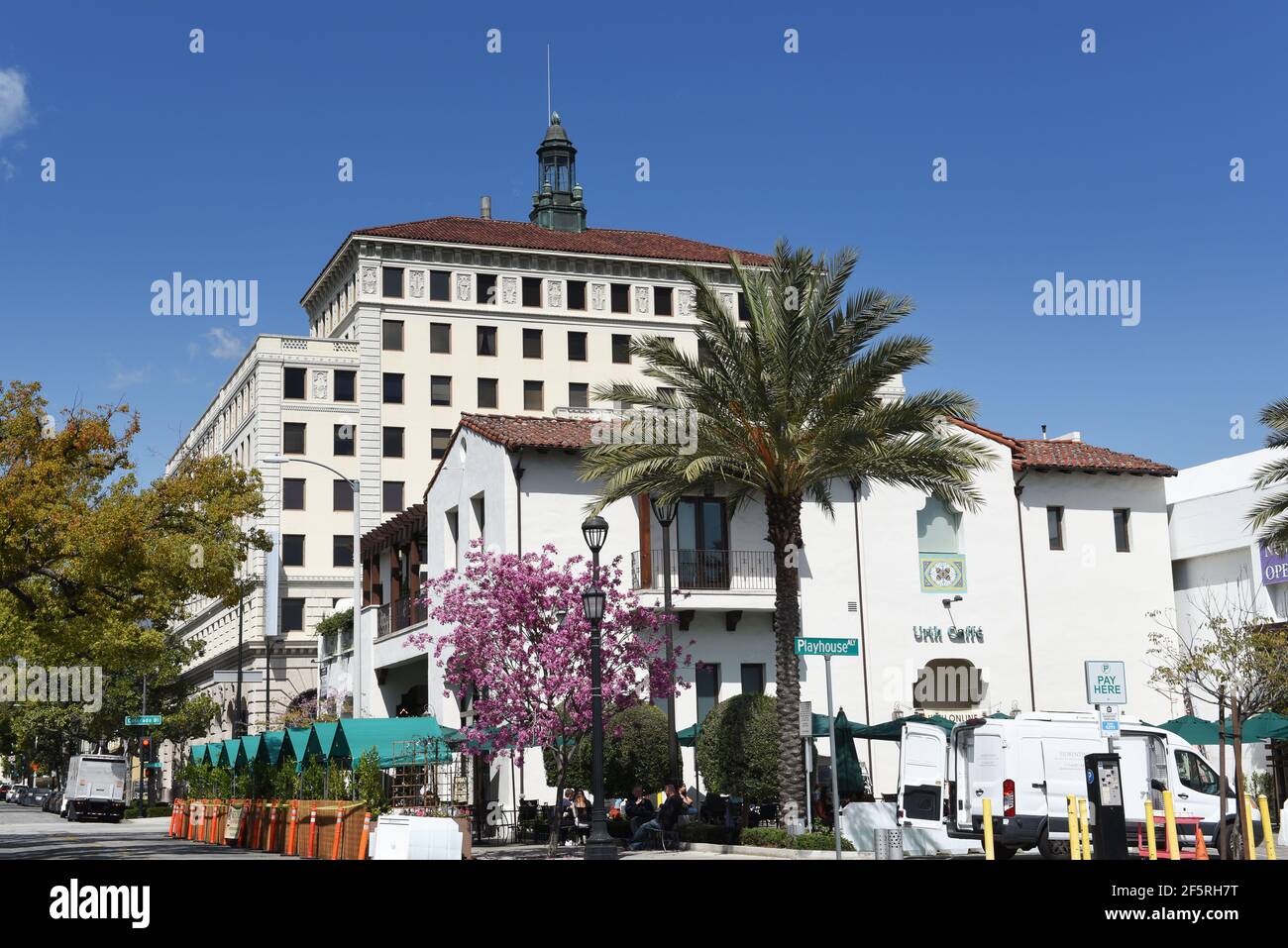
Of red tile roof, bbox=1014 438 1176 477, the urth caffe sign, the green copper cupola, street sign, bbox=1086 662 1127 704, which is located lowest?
street sign, bbox=1086 662 1127 704

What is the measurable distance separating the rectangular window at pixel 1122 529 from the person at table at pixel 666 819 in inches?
666

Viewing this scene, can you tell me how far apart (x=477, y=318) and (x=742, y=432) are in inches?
1918

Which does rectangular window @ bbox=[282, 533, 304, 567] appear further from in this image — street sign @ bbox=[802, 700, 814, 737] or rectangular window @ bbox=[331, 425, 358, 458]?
street sign @ bbox=[802, 700, 814, 737]

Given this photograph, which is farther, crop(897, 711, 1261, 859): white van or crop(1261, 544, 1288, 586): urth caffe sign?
crop(1261, 544, 1288, 586): urth caffe sign

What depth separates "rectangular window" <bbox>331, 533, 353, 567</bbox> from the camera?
72.4 metres

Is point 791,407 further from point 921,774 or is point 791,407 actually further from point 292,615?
point 292,615

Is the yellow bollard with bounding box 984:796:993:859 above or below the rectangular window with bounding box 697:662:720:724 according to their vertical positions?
below

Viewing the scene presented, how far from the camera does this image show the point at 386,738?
3109 cm

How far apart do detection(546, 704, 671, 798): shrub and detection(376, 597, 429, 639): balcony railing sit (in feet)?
29.9

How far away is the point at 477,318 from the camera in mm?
75250

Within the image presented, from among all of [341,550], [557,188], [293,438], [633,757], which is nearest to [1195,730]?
[633,757]

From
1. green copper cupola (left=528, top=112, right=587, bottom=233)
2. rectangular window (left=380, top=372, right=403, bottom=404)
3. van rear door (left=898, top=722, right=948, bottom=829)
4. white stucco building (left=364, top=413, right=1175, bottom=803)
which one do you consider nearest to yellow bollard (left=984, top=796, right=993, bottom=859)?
van rear door (left=898, top=722, right=948, bottom=829)
